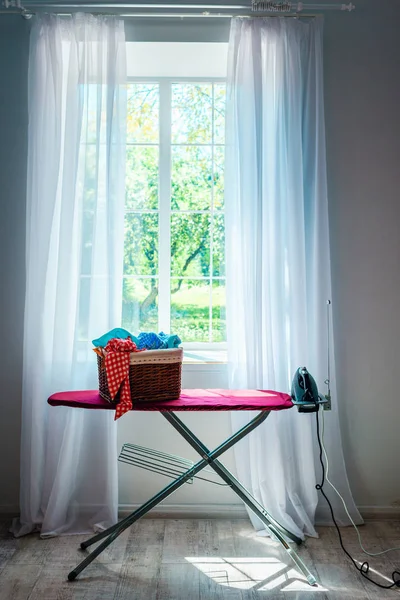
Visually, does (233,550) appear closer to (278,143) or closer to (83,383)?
(83,383)

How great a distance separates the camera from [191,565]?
270 cm

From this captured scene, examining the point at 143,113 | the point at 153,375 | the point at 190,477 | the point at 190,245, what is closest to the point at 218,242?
the point at 190,245

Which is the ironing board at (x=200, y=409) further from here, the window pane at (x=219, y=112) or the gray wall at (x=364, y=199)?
the window pane at (x=219, y=112)

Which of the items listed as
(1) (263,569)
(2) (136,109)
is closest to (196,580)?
(1) (263,569)

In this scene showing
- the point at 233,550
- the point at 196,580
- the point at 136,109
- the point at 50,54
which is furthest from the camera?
the point at 136,109

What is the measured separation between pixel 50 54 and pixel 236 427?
79.2 inches

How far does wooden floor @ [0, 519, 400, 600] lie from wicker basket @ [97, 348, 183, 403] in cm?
73

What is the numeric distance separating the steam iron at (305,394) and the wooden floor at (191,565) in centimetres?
70

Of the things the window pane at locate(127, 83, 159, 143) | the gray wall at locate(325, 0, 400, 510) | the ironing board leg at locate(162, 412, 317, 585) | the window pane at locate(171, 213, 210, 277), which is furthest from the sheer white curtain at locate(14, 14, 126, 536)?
the gray wall at locate(325, 0, 400, 510)

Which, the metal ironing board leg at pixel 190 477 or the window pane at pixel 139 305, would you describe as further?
the window pane at pixel 139 305

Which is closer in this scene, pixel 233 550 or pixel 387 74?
pixel 233 550

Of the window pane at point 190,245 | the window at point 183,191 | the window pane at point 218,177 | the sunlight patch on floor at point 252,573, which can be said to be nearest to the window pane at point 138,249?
the window at point 183,191

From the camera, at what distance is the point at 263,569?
268cm

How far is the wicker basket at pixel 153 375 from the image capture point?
252cm
